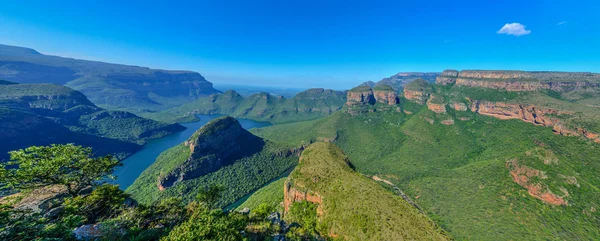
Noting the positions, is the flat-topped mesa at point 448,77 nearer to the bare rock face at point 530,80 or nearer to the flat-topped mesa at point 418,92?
the flat-topped mesa at point 418,92

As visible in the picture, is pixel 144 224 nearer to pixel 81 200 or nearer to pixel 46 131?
pixel 81 200

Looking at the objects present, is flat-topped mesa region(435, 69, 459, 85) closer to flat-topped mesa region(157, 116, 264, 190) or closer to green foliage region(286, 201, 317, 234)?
flat-topped mesa region(157, 116, 264, 190)

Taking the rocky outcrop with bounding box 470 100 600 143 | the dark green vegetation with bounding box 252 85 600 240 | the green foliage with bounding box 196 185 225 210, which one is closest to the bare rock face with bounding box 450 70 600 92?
the dark green vegetation with bounding box 252 85 600 240

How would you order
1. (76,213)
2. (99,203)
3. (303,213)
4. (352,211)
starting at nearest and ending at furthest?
(76,213), (99,203), (352,211), (303,213)

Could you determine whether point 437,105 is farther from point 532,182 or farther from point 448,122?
point 532,182

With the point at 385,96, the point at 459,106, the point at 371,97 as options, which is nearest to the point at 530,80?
the point at 459,106

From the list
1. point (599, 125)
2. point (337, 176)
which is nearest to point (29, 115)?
point (337, 176)

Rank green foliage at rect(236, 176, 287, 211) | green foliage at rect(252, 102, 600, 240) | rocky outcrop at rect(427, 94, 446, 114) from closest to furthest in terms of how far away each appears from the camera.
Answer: green foliage at rect(252, 102, 600, 240)
green foliage at rect(236, 176, 287, 211)
rocky outcrop at rect(427, 94, 446, 114)
